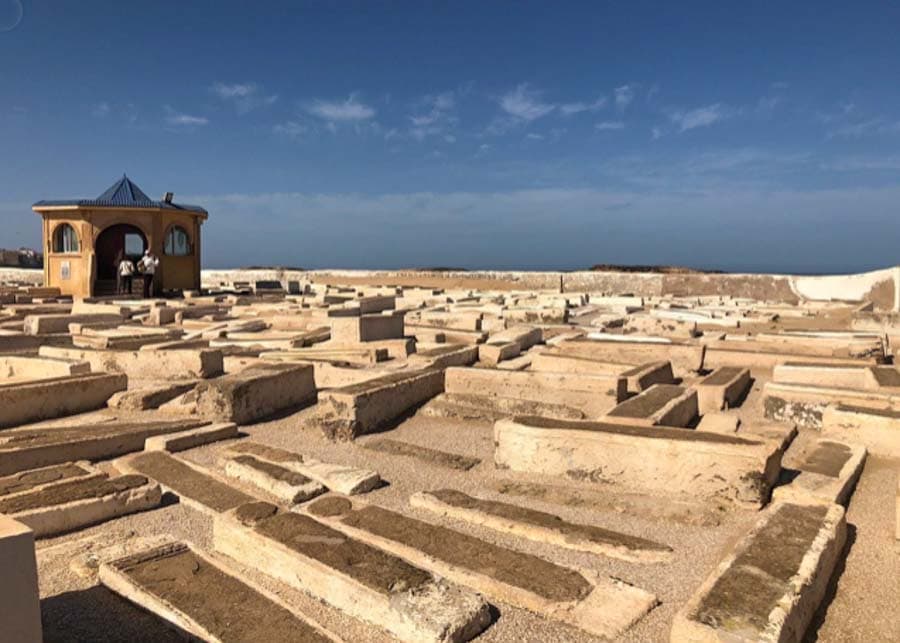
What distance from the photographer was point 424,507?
188 inches

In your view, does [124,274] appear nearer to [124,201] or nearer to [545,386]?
[124,201]

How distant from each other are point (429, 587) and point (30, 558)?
5.67 ft

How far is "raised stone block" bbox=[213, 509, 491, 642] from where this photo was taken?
3.03m

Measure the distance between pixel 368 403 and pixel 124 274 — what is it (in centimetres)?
1824

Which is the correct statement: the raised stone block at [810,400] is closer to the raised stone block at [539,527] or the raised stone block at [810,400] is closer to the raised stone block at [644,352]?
the raised stone block at [644,352]

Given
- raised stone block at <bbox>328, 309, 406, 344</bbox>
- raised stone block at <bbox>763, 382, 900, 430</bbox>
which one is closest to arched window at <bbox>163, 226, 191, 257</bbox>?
raised stone block at <bbox>328, 309, 406, 344</bbox>

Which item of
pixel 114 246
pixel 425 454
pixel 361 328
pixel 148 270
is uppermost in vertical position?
pixel 114 246

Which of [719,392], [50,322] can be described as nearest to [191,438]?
[719,392]

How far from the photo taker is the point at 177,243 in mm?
24312

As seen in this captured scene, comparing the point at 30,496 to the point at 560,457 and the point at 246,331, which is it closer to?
the point at 560,457

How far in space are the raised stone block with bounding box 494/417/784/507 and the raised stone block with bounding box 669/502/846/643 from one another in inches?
26.0

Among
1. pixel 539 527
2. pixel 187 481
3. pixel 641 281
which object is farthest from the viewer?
pixel 641 281

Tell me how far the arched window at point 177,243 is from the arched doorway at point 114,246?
5.09 feet

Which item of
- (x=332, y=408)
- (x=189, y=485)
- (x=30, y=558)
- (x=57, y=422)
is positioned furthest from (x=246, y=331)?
(x=30, y=558)
